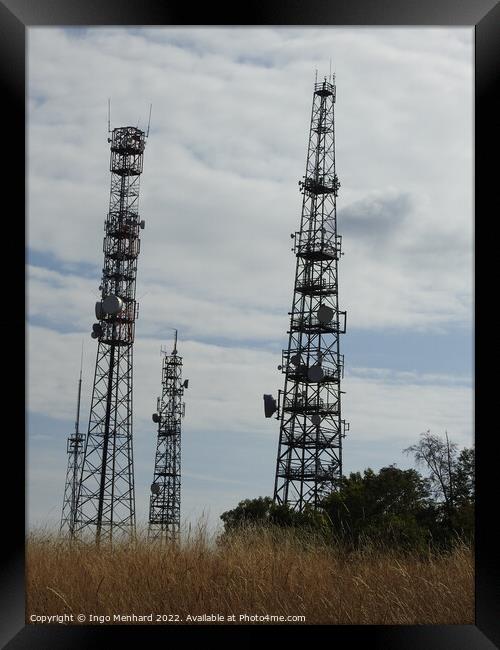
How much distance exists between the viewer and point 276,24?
5.47 metres

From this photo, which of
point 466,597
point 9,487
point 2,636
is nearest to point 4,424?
point 9,487

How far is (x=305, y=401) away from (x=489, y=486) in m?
13.6

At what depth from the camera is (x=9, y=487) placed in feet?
16.8

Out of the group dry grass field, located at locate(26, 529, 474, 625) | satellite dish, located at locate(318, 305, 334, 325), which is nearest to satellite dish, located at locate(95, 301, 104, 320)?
satellite dish, located at locate(318, 305, 334, 325)

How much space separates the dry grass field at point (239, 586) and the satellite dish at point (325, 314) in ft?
32.7

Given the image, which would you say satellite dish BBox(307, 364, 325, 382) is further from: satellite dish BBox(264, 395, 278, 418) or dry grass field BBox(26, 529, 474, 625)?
dry grass field BBox(26, 529, 474, 625)

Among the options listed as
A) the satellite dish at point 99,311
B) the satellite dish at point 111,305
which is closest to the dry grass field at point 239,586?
the satellite dish at point 111,305

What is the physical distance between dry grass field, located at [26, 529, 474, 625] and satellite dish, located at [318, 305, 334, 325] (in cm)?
997

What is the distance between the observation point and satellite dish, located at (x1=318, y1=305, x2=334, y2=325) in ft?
55.3

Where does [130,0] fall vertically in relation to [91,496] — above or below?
above

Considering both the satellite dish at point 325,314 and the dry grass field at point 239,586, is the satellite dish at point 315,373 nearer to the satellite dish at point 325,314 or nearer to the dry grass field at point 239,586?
the satellite dish at point 325,314

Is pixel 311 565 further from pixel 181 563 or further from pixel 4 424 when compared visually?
pixel 4 424

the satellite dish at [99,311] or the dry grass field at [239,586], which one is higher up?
the satellite dish at [99,311]

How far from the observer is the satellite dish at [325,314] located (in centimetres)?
1684
